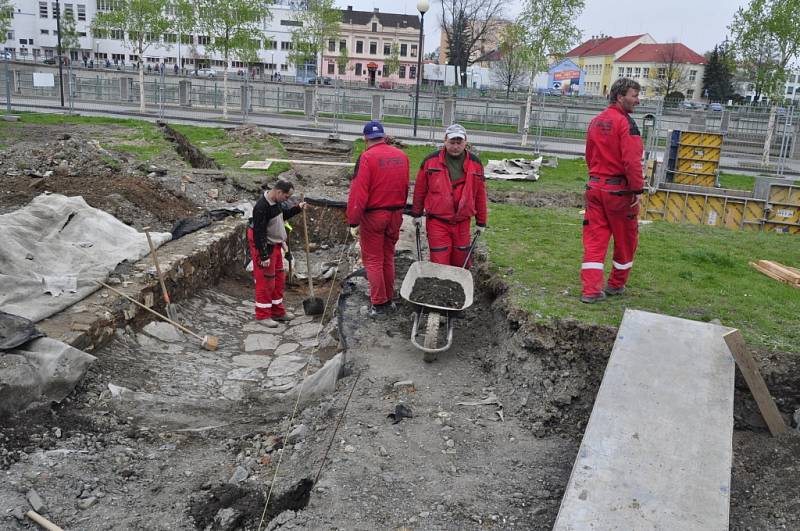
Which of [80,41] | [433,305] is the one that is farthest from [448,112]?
[80,41]

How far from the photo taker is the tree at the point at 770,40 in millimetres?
24922

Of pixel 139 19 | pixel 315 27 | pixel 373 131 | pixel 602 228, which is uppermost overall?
pixel 315 27

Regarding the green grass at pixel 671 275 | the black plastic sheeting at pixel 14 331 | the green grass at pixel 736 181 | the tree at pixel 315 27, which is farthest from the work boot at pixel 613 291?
the tree at pixel 315 27

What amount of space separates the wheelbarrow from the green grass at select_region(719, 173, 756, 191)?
16.5 meters

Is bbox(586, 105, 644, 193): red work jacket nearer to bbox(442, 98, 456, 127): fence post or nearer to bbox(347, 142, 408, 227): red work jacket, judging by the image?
bbox(347, 142, 408, 227): red work jacket

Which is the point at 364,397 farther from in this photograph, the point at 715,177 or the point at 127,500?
the point at 715,177

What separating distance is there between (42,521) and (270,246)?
459 centimetres

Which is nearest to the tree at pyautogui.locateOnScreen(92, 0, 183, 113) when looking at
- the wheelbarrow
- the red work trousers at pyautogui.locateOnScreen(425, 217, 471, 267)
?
the red work trousers at pyautogui.locateOnScreen(425, 217, 471, 267)

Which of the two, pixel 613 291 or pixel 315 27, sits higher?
pixel 315 27

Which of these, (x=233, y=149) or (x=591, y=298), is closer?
(x=591, y=298)

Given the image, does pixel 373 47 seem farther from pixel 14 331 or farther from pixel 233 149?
pixel 14 331

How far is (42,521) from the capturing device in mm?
3891

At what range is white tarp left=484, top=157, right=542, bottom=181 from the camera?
681 inches

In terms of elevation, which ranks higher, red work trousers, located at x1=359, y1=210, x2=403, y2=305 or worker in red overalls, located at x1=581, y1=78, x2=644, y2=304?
worker in red overalls, located at x1=581, y1=78, x2=644, y2=304
